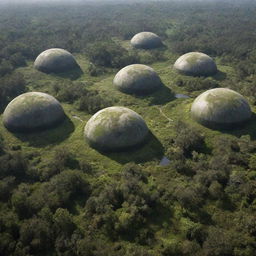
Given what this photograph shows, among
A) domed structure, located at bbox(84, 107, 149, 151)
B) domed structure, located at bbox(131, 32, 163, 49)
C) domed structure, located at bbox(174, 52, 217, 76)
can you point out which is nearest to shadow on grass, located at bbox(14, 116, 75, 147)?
domed structure, located at bbox(84, 107, 149, 151)

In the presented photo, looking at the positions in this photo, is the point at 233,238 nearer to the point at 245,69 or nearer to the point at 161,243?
the point at 161,243

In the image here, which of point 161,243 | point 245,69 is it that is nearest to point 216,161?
point 161,243

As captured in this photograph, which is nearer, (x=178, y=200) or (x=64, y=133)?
(x=178, y=200)

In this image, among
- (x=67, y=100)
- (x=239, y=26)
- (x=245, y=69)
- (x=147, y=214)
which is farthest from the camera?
(x=239, y=26)

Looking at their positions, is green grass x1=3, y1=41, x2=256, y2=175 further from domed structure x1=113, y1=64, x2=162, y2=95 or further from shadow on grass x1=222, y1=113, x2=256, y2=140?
domed structure x1=113, y1=64, x2=162, y2=95

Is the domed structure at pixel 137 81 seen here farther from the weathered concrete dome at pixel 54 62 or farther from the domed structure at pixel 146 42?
the domed structure at pixel 146 42

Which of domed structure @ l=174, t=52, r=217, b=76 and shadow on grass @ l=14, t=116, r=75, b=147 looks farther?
domed structure @ l=174, t=52, r=217, b=76
